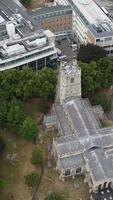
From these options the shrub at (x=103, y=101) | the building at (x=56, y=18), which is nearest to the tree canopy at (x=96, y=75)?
the shrub at (x=103, y=101)

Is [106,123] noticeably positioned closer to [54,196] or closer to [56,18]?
[54,196]

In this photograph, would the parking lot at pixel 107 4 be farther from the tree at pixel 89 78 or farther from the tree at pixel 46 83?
the tree at pixel 46 83

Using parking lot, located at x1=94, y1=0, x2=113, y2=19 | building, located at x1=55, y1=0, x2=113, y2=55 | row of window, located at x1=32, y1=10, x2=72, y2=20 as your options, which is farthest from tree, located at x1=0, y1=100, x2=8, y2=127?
parking lot, located at x1=94, y1=0, x2=113, y2=19

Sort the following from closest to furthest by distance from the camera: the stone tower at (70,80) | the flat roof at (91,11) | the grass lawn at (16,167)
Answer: the grass lawn at (16,167) < the stone tower at (70,80) < the flat roof at (91,11)

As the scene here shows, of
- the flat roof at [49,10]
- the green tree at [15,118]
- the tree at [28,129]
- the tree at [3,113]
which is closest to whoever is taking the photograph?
the tree at [28,129]

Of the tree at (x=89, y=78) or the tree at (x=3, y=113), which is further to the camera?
the tree at (x=89, y=78)

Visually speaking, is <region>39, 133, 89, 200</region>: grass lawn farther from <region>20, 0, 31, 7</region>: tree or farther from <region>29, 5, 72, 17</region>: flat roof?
<region>20, 0, 31, 7</region>: tree

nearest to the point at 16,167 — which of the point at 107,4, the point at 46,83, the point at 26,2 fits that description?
the point at 46,83
